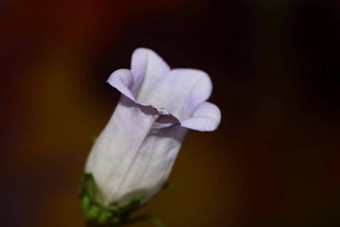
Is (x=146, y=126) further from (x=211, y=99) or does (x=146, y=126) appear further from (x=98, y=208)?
(x=211, y=99)

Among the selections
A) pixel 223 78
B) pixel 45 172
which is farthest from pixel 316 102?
pixel 45 172

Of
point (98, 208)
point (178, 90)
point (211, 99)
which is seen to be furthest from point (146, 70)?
point (211, 99)

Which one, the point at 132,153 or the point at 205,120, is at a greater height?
the point at 205,120

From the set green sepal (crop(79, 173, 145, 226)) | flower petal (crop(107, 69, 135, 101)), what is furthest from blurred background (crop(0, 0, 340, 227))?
flower petal (crop(107, 69, 135, 101))

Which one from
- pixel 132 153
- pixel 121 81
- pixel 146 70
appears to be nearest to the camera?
pixel 121 81

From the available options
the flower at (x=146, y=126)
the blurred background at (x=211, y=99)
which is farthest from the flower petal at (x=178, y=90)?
the blurred background at (x=211, y=99)

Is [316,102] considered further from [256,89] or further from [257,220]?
[257,220]

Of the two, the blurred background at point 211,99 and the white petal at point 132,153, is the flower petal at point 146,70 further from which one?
the blurred background at point 211,99
